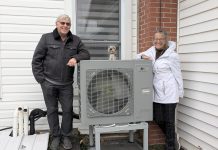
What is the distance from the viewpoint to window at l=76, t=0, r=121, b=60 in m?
4.45

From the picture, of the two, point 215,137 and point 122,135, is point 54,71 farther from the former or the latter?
point 215,137

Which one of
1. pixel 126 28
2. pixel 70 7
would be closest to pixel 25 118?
pixel 70 7

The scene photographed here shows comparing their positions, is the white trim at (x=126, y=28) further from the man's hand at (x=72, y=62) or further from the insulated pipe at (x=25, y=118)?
the insulated pipe at (x=25, y=118)

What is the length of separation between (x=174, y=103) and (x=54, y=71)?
1.50 m

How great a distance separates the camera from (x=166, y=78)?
364cm

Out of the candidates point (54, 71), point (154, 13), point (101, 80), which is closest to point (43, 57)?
point (54, 71)

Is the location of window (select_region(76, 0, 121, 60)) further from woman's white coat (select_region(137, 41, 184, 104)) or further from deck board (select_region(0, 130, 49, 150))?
deck board (select_region(0, 130, 49, 150))

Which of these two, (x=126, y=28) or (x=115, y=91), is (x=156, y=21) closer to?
(x=126, y=28)

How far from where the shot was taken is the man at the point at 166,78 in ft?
11.9

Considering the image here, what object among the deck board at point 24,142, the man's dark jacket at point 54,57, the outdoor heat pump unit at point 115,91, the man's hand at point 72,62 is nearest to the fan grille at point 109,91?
the outdoor heat pump unit at point 115,91

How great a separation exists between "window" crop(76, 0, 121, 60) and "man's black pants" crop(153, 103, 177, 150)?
1233 mm

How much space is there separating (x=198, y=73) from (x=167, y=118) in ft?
2.20

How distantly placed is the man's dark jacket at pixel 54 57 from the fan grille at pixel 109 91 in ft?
1.34

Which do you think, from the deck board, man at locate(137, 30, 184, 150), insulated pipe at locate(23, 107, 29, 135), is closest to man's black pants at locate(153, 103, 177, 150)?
man at locate(137, 30, 184, 150)
